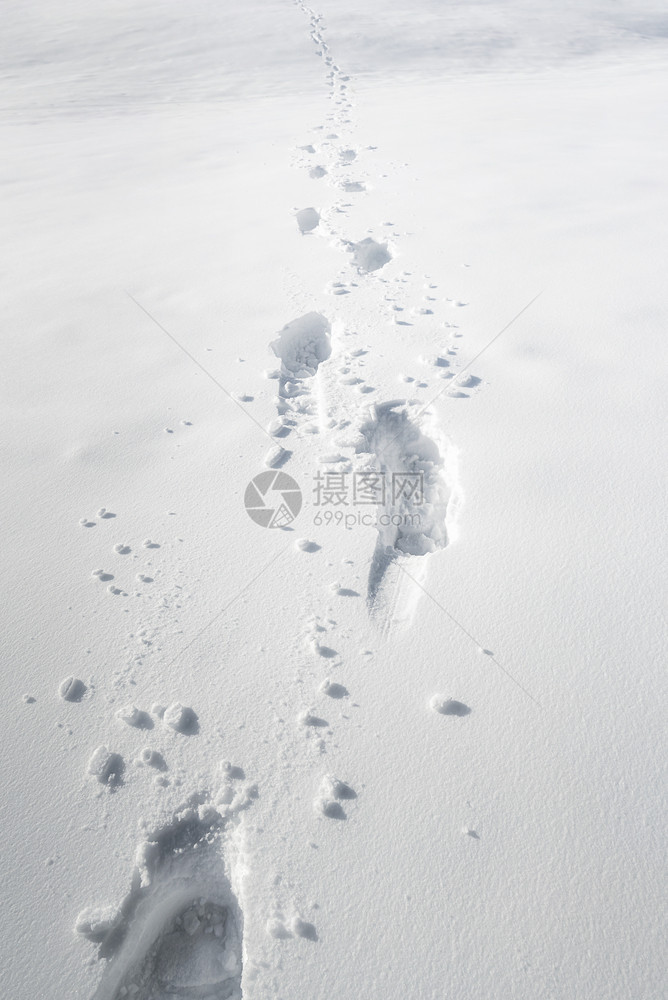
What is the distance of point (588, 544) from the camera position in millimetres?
1756

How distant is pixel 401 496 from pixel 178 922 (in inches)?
49.6

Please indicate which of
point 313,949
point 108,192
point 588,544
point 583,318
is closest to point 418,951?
point 313,949

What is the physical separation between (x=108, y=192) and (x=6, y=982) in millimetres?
4827

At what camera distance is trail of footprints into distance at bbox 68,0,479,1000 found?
1.12 metres

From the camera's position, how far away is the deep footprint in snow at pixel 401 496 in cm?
174

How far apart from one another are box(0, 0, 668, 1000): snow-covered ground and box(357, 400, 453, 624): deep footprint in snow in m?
→ 0.01

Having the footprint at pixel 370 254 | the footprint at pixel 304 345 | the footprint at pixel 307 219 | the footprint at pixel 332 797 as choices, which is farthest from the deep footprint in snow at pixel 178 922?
the footprint at pixel 307 219

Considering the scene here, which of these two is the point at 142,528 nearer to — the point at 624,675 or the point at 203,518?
the point at 203,518

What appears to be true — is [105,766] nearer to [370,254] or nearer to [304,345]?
[304,345]

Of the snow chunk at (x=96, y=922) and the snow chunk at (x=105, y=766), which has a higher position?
the snow chunk at (x=105, y=766)

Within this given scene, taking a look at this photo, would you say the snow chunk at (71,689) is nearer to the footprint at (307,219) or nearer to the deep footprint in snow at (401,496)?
the deep footprint in snow at (401,496)

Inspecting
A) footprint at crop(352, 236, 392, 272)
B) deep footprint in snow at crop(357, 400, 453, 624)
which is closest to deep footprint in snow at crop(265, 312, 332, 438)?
deep footprint in snow at crop(357, 400, 453, 624)

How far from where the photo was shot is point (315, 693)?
145 centimetres

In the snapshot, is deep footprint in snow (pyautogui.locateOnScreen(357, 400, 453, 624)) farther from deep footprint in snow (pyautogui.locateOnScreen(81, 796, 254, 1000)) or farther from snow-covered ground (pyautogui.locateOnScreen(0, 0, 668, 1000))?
deep footprint in snow (pyautogui.locateOnScreen(81, 796, 254, 1000))
